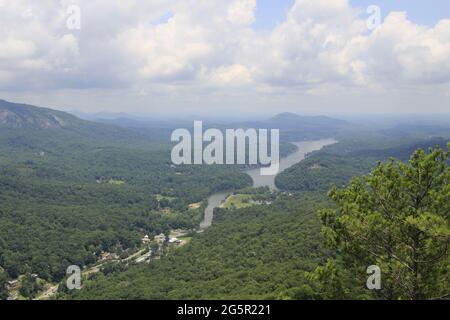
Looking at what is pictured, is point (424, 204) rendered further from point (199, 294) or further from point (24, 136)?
point (24, 136)

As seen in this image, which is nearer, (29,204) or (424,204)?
(424,204)

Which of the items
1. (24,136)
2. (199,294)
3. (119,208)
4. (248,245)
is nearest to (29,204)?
(119,208)

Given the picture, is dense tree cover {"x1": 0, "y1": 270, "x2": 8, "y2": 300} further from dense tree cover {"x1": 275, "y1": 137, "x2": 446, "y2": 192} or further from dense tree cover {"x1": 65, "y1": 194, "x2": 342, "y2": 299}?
dense tree cover {"x1": 275, "y1": 137, "x2": 446, "y2": 192}

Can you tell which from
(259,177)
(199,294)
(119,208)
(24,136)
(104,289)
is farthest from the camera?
(24,136)

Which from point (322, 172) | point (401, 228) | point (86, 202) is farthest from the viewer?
point (322, 172)

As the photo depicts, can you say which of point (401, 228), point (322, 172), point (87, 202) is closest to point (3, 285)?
point (87, 202)

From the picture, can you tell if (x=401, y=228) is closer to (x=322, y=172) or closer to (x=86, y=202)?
(x=86, y=202)
